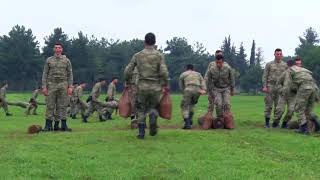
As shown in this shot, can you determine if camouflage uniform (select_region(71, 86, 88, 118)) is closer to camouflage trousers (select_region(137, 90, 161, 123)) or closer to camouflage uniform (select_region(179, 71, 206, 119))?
camouflage uniform (select_region(179, 71, 206, 119))

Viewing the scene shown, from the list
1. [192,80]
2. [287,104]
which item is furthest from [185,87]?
[287,104]

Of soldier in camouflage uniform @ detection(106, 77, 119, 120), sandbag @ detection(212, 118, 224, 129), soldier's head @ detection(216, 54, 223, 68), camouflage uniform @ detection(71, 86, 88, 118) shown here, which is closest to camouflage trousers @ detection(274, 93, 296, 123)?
sandbag @ detection(212, 118, 224, 129)

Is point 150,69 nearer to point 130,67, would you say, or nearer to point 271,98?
point 130,67

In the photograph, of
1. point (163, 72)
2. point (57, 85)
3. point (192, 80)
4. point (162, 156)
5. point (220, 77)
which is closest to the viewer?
point (162, 156)

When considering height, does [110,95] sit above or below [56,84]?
below

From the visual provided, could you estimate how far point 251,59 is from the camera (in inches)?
5349

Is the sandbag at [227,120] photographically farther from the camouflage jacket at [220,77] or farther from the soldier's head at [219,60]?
the soldier's head at [219,60]

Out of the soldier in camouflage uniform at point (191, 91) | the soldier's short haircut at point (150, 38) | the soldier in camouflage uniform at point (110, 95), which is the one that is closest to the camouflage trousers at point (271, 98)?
the soldier in camouflage uniform at point (191, 91)

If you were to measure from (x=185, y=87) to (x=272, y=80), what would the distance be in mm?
2694

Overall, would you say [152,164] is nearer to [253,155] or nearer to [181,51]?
[253,155]

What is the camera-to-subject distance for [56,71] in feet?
52.1

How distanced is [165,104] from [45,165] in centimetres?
495

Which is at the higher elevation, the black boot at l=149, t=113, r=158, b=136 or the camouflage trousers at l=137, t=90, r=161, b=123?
the camouflage trousers at l=137, t=90, r=161, b=123

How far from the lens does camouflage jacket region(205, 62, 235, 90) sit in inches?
660
